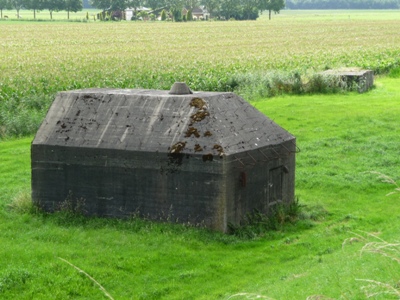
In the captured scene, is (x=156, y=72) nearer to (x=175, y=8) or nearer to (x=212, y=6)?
(x=212, y=6)

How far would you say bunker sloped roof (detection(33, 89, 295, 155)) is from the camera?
1205 cm

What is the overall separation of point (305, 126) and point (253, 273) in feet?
38.1

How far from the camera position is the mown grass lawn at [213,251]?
30.1 ft

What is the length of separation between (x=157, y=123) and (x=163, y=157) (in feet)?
2.25

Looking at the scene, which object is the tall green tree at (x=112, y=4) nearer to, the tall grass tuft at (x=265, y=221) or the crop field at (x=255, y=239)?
the crop field at (x=255, y=239)

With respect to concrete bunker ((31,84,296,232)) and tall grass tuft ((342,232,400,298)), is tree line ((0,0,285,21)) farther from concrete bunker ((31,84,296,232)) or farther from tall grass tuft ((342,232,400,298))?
tall grass tuft ((342,232,400,298))

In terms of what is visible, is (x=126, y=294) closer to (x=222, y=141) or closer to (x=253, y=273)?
(x=253, y=273)

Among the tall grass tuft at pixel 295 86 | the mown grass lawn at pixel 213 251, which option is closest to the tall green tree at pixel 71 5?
the tall grass tuft at pixel 295 86

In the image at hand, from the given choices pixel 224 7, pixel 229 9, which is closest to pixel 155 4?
pixel 224 7

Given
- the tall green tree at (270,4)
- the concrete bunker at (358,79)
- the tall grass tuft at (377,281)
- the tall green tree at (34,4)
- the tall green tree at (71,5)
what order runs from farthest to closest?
the tall green tree at (270,4) → the tall green tree at (71,5) → the tall green tree at (34,4) → the concrete bunker at (358,79) → the tall grass tuft at (377,281)

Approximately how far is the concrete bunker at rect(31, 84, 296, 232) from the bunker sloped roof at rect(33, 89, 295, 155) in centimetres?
2

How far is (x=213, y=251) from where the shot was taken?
1107cm

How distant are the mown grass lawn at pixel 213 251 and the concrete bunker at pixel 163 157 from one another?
1.35 ft

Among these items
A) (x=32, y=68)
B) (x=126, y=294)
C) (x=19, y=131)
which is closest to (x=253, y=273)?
(x=126, y=294)
